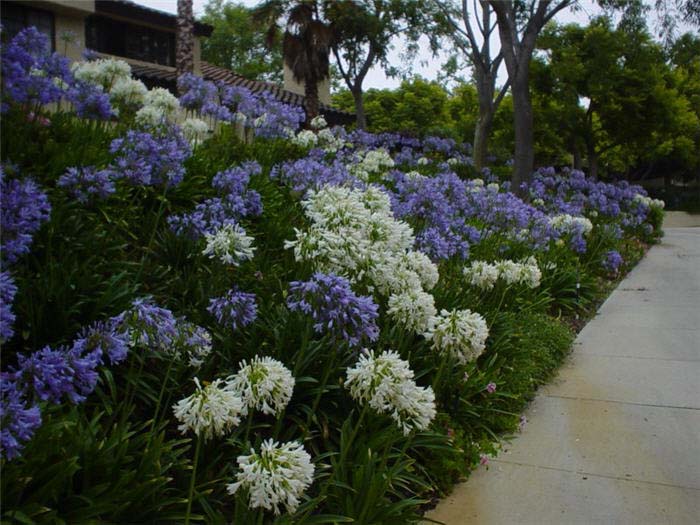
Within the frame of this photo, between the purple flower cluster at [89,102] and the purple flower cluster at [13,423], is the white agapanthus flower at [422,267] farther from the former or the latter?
the purple flower cluster at [89,102]

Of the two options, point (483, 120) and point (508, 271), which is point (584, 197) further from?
point (508, 271)

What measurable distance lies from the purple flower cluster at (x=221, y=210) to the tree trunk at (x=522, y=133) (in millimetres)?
10830

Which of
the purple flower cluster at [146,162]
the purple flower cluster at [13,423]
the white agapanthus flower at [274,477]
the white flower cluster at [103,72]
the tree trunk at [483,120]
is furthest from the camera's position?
the tree trunk at [483,120]

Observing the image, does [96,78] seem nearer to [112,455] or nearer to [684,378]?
[112,455]

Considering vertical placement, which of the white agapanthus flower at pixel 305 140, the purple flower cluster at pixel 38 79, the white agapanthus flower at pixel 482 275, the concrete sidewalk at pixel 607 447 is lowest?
the concrete sidewalk at pixel 607 447

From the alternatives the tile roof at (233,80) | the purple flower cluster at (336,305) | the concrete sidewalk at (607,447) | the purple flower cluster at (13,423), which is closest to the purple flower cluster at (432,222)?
the concrete sidewalk at (607,447)

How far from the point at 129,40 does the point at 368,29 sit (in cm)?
875

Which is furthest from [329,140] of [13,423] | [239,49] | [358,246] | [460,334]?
[239,49]

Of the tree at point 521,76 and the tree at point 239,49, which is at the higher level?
the tree at point 239,49

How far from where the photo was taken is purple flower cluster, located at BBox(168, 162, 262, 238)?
4.03 meters

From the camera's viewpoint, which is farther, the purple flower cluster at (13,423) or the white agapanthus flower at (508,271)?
the white agapanthus flower at (508,271)

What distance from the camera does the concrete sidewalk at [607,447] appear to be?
3420 mm

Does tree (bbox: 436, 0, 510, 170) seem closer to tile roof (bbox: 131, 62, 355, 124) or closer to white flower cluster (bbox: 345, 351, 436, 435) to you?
tile roof (bbox: 131, 62, 355, 124)

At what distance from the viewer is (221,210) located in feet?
13.6
